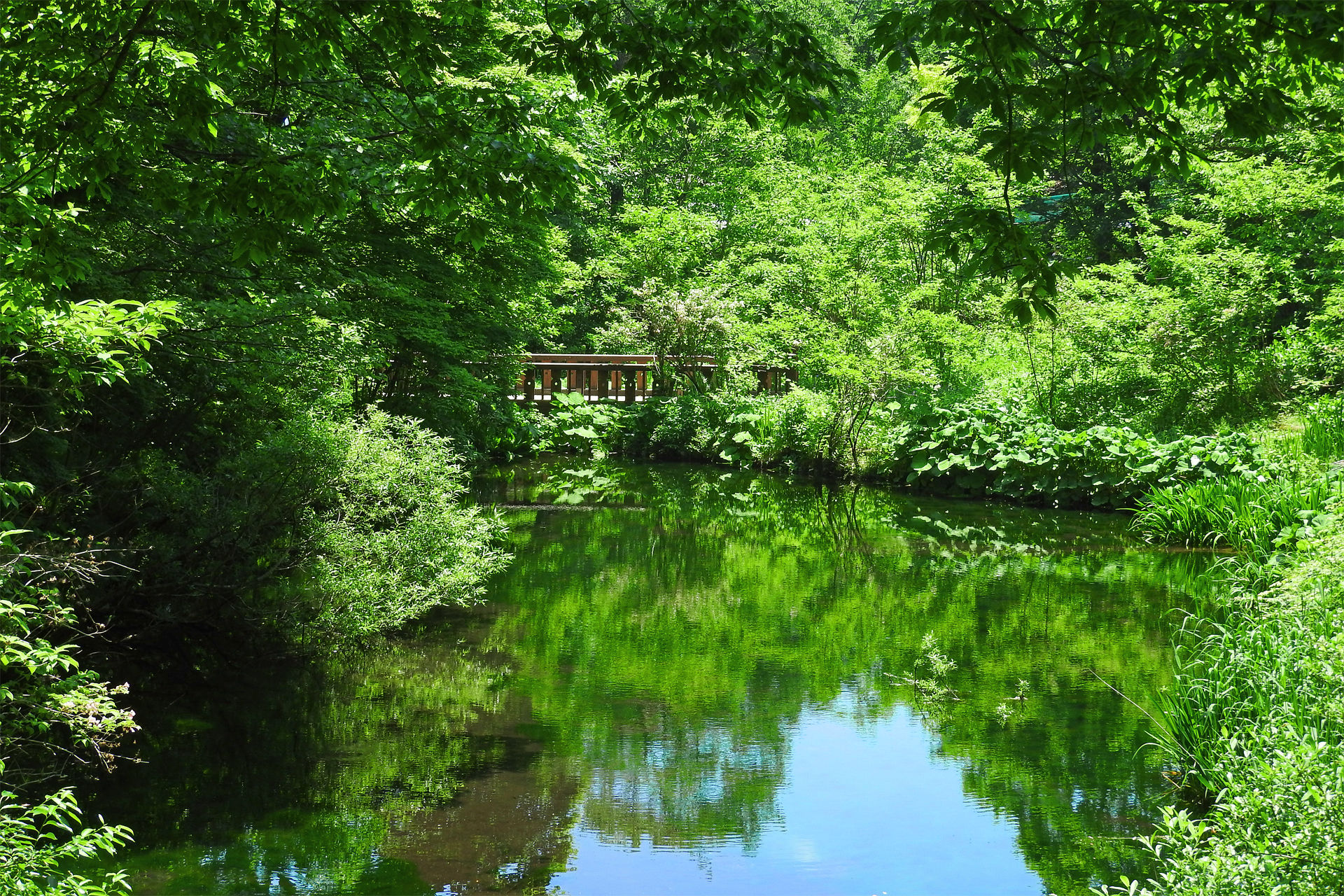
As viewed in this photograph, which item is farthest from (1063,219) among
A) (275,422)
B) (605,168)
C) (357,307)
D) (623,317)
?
(275,422)

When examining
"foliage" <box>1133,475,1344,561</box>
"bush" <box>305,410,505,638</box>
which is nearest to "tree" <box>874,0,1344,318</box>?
"bush" <box>305,410,505,638</box>

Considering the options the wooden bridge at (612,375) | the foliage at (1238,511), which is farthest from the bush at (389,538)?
the wooden bridge at (612,375)

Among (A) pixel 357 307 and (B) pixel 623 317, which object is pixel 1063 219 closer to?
(B) pixel 623 317

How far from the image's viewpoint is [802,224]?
22984 millimetres

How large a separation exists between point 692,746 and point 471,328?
7449mm

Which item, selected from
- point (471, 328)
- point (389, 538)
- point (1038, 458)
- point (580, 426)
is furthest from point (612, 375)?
point (389, 538)

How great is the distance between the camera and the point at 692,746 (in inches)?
226

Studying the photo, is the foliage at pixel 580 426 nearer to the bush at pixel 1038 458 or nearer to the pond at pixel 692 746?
the bush at pixel 1038 458

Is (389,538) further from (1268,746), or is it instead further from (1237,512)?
(1237,512)

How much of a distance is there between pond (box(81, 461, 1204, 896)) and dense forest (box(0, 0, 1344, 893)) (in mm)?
452

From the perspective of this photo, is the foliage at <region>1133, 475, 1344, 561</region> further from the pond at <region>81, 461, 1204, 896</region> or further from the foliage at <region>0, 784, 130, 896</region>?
the foliage at <region>0, 784, 130, 896</region>

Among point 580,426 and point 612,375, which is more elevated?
point 612,375

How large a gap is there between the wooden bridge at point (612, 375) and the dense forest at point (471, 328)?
3411 millimetres

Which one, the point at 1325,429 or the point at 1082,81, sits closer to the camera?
the point at 1082,81
